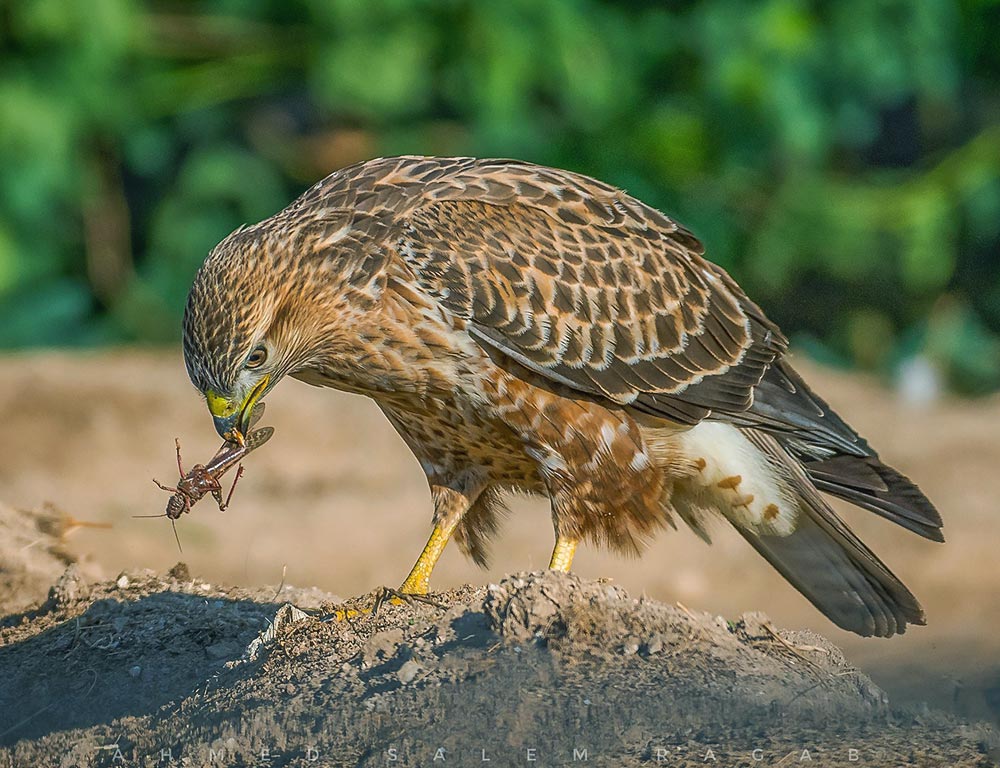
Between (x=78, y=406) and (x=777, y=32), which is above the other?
(x=777, y=32)

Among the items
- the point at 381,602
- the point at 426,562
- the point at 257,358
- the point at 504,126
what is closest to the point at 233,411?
the point at 257,358

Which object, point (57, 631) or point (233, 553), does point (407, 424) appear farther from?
point (233, 553)

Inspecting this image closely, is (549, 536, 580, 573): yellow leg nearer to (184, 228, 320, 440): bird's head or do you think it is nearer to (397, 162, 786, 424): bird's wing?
(397, 162, 786, 424): bird's wing

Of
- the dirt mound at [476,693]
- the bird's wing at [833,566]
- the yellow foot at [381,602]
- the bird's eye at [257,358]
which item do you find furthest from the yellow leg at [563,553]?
the bird's eye at [257,358]

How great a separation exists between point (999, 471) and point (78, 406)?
4941 mm

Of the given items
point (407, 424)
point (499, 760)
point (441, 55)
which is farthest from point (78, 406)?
point (499, 760)

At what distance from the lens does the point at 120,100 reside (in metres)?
9.23

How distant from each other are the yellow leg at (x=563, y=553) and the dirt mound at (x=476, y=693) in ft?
0.85

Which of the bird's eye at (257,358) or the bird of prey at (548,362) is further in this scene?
the bird of prey at (548,362)

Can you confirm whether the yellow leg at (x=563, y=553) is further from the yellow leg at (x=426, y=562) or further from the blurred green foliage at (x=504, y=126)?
the blurred green foliage at (x=504, y=126)

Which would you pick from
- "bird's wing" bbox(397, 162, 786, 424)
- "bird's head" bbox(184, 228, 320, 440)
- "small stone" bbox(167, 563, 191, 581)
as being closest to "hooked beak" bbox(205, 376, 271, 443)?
"bird's head" bbox(184, 228, 320, 440)

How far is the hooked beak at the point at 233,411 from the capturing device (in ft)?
12.1

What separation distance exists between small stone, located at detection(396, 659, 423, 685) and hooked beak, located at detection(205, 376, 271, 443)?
2.48 feet

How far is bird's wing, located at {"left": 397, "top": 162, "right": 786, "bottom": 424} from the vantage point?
4.02m
